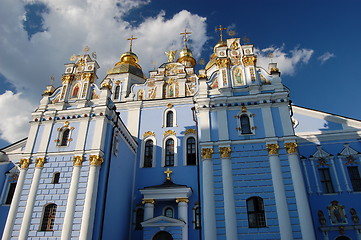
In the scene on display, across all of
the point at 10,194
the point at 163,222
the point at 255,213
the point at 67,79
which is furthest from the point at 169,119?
the point at 10,194

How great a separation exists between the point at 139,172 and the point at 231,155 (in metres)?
6.25

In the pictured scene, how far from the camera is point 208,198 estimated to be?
14.5 m

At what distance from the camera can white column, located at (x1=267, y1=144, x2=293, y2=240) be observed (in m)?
13.4

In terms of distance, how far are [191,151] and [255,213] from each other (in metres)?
5.96

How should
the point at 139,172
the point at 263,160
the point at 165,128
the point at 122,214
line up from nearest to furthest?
the point at 263,160 → the point at 122,214 → the point at 139,172 → the point at 165,128

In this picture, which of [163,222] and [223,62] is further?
[223,62]

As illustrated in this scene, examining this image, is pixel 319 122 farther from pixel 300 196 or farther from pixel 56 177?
pixel 56 177

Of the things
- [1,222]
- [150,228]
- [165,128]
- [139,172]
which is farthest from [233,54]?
[1,222]

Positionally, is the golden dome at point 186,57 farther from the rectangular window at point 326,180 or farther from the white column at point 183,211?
the white column at point 183,211

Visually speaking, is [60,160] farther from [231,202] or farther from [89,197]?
[231,202]

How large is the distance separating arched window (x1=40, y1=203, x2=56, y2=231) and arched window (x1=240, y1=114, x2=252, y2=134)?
10.5m

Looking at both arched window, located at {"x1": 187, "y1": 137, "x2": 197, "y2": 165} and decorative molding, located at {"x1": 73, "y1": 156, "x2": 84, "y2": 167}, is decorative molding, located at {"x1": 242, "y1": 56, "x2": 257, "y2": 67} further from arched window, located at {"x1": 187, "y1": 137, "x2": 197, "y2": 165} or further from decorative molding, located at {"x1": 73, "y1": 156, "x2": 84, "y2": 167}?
decorative molding, located at {"x1": 73, "y1": 156, "x2": 84, "y2": 167}

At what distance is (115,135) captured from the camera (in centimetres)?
1652

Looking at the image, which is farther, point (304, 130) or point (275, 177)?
point (304, 130)
